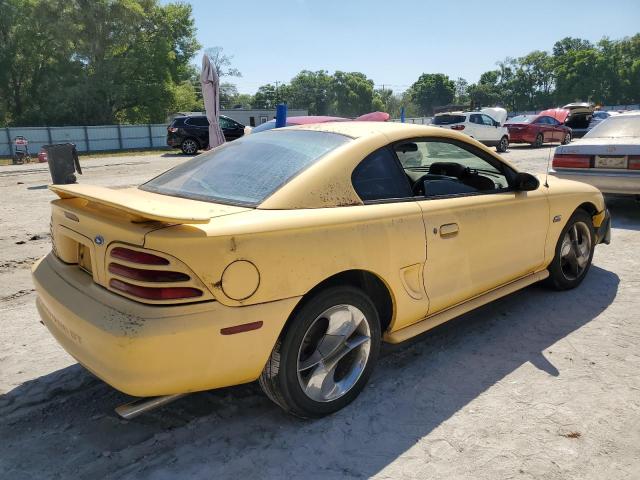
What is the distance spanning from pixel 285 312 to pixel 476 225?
1.57m

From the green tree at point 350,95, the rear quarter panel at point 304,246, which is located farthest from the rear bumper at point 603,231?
the green tree at point 350,95

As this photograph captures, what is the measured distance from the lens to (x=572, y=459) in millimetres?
2326

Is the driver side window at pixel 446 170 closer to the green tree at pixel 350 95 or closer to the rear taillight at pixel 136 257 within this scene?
the rear taillight at pixel 136 257

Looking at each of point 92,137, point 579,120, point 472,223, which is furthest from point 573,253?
point 92,137

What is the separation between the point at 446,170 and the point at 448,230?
110 cm

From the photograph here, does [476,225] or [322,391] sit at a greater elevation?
[476,225]

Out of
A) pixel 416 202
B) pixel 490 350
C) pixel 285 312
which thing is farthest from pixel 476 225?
pixel 285 312

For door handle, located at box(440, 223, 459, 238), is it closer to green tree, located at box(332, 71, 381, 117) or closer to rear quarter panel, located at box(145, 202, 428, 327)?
rear quarter panel, located at box(145, 202, 428, 327)

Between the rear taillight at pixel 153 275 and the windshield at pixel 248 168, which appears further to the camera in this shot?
the windshield at pixel 248 168

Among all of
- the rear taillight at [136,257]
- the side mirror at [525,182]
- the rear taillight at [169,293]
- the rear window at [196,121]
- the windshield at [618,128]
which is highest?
the rear window at [196,121]

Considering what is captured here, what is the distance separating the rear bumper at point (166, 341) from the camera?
207 cm

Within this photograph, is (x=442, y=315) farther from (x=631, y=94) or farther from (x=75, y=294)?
(x=631, y=94)

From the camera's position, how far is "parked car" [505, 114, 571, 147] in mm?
22359

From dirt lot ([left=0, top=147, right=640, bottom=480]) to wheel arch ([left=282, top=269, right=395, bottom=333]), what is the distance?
0.43 metres
